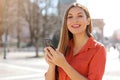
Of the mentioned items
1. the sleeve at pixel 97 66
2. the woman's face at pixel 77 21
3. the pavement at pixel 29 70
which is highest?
the woman's face at pixel 77 21

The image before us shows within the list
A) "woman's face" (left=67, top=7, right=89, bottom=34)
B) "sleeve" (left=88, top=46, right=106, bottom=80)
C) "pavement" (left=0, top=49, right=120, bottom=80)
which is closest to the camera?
"sleeve" (left=88, top=46, right=106, bottom=80)

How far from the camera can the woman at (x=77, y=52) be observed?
2.73 metres

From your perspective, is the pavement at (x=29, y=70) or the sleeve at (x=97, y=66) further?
the pavement at (x=29, y=70)

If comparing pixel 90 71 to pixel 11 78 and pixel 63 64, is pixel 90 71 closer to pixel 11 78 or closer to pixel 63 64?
pixel 63 64

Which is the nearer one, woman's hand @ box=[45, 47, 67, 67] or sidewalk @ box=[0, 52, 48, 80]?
woman's hand @ box=[45, 47, 67, 67]

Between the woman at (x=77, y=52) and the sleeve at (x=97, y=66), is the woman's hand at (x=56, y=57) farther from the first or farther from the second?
the sleeve at (x=97, y=66)

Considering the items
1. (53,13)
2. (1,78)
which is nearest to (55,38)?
(1,78)

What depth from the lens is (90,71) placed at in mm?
2740

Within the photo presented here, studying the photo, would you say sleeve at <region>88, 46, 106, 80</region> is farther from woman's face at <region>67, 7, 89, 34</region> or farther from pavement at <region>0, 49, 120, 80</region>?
pavement at <region>0, 49, 120, 80</region>

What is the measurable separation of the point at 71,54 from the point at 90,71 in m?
0.28

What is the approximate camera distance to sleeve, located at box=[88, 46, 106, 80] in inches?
107

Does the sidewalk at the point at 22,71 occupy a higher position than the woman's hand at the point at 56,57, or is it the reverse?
the woman's hand at the point at 56,57

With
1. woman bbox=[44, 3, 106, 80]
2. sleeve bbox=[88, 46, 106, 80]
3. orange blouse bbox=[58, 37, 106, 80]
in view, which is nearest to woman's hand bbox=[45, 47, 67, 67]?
woman bbox=[44, 3, 106, 80]

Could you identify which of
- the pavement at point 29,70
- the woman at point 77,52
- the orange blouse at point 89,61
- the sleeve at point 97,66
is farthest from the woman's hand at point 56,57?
the pavement at point 29,70
